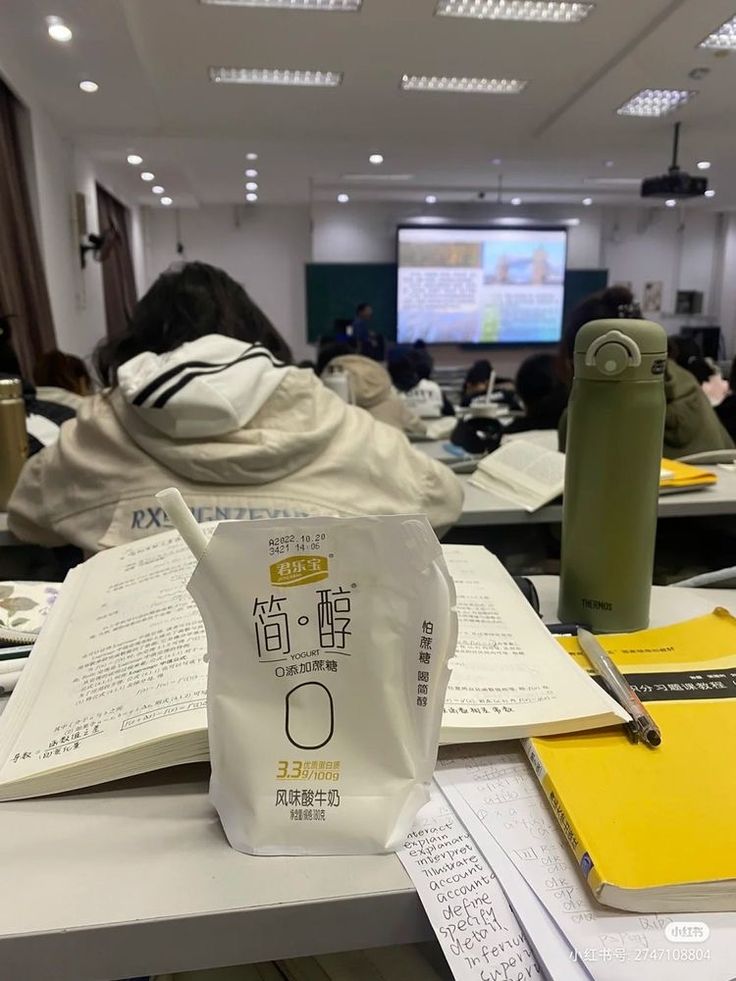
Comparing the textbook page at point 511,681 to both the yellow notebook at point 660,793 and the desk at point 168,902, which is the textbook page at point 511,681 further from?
the desk at point 168,902

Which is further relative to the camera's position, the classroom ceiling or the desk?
the classroom ceiling

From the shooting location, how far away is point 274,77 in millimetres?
4570

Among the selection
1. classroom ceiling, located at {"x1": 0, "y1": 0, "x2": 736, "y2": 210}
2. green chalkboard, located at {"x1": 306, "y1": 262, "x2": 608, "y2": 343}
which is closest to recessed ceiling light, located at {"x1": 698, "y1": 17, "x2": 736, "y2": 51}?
classroom ceiling, located at {"x1": 0, "y1": 0, "x2": 736, "y2": 210}

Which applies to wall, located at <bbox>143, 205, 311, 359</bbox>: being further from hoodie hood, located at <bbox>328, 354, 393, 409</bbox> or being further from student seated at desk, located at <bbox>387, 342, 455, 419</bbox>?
hoodie hood, located at <bbox>328, 354, 393, 409</bbox>

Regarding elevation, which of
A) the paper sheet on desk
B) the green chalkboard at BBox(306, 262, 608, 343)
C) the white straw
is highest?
the green chalkboard at BBox(306, 262, 608, 343)

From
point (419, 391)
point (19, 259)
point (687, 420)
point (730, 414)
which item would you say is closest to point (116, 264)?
point (19, 259)

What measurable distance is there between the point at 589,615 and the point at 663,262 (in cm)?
1077

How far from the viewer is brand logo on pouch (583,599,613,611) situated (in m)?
0.69

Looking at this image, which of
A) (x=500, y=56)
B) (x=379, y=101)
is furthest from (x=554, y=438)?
(x=379, y=101)

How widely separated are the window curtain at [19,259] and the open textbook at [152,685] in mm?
4049

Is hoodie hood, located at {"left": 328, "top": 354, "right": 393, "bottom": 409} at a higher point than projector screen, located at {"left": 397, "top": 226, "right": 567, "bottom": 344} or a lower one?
lower

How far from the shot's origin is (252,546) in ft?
1.33

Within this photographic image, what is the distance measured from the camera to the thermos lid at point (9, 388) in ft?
4.19

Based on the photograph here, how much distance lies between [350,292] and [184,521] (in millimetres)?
9343
